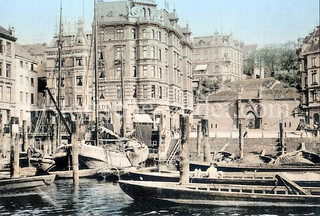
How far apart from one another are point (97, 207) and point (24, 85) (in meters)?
40.4

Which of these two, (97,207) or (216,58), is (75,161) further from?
(216,58)

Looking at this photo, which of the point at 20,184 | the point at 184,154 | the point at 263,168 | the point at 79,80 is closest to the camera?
the point at 184,154

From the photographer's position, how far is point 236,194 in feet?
69.5

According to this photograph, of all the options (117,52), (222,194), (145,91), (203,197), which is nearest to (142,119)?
(145,91)

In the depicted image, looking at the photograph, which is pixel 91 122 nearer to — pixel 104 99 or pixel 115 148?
pixel 104 99

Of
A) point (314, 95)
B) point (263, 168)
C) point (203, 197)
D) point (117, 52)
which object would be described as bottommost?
point (203, 197)

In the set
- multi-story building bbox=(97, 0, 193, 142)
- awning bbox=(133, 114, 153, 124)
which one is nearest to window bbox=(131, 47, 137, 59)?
multi-story building bbox=(97, 0, 193, 142)

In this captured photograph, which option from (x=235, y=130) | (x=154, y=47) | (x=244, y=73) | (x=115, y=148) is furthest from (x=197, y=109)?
(x=244, y=73)

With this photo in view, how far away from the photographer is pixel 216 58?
339 ft

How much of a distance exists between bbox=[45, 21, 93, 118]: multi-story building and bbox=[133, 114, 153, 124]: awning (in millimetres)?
9098

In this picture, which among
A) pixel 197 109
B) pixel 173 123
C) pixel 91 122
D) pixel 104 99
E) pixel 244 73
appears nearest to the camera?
pixel 91 122

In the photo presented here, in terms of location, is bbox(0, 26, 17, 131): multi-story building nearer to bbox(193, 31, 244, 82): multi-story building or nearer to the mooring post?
the mooring post

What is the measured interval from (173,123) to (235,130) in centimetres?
1132

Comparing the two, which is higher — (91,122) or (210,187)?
(91,122)
